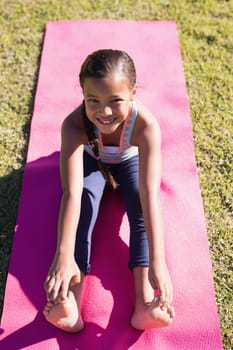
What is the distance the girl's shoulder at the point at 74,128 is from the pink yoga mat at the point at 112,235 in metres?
0.48

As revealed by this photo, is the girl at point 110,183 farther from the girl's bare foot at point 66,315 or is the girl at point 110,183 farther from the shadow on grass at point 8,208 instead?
the shadow on grass at point 8,208

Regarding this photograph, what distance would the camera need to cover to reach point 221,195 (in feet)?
7.21

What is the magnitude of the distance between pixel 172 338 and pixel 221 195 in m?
0.80

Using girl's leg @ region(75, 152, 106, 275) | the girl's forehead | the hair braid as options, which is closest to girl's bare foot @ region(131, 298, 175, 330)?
girl's leg @ region(75, 152, 106, 275)

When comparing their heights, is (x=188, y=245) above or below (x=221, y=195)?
below

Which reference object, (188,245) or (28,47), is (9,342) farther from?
(28,47)

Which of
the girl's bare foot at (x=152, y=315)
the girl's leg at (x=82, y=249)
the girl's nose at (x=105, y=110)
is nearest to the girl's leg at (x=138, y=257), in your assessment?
the girl's bare foot at (x=152, y=315)

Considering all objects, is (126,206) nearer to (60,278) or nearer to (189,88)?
(60,278)

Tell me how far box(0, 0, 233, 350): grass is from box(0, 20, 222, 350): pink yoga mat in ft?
0.21

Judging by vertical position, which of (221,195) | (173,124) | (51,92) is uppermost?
(51,92)

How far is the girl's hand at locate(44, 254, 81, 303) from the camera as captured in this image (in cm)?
159

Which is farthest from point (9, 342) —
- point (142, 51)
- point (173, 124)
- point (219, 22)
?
point (219, 22)

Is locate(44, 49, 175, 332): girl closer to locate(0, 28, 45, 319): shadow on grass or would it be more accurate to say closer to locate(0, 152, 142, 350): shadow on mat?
locate(0, 152, 142, 350): shadow on mat

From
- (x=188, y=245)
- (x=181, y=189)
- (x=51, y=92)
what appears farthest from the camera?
(x=51, y=92)
